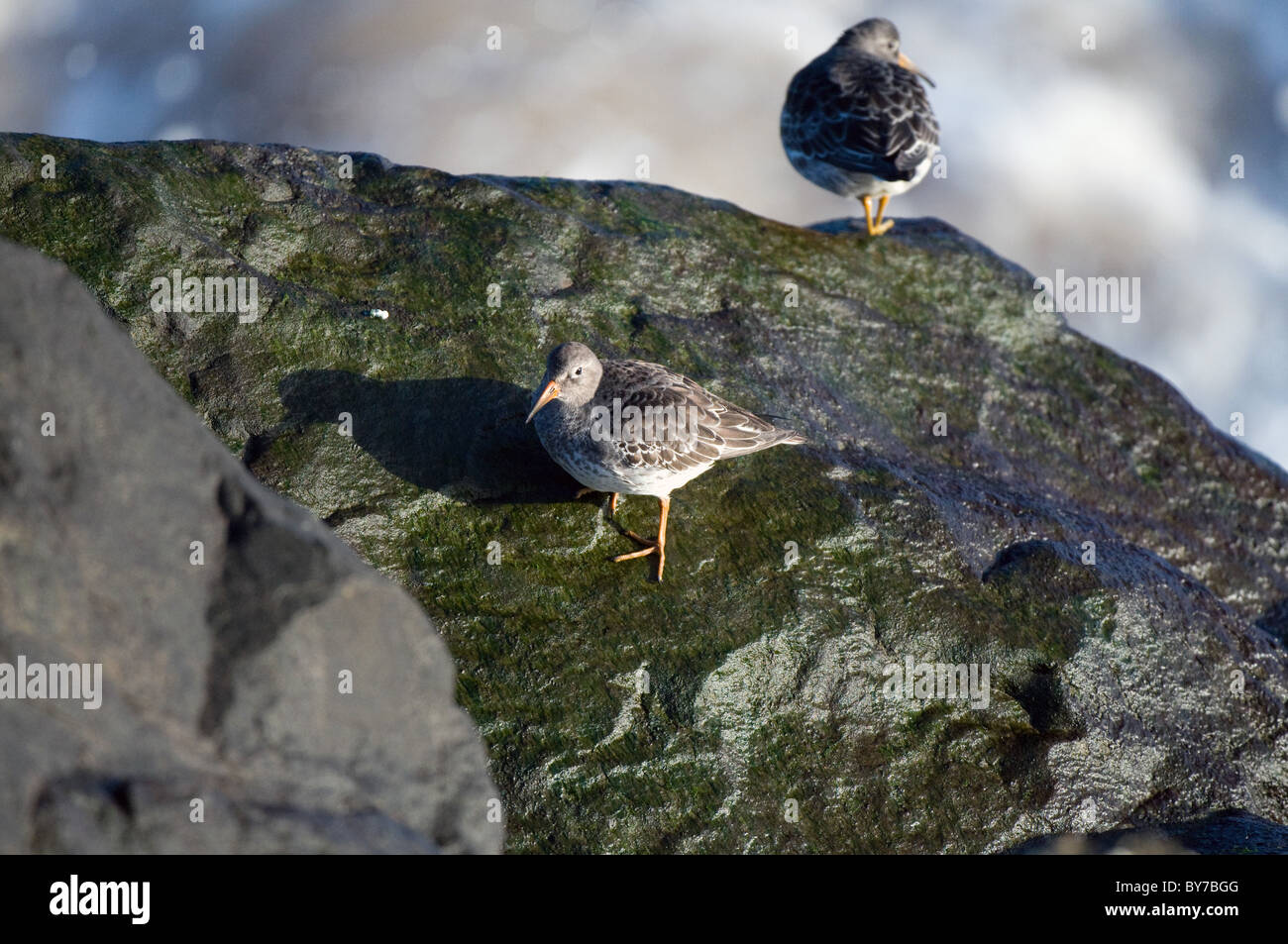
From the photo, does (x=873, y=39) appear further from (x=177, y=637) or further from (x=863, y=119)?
(x=177, y=637)

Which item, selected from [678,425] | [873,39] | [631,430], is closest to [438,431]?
[631,430]

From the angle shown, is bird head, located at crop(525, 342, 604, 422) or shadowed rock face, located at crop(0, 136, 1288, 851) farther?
bird head, located at crop(525, 342, 604, 422)

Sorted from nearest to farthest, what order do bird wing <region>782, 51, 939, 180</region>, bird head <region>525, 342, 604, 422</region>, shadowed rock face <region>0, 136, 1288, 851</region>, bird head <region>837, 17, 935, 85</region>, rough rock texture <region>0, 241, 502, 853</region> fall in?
1. rough rock texture <region>0, 241, 502, 853</region>
2. shadowed rock face <region>0, 136, 1288, 851</region>
3. bird head <region>525, 342, 604, 422</region>
4. bird wing <region>782, 51, 939, 180</region>
5. bird head <region>837, 17, 935, 85</region>

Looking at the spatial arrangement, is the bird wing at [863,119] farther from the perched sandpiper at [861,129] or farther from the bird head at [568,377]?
the bird head at [568,377]

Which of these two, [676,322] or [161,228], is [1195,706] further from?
[161,228]

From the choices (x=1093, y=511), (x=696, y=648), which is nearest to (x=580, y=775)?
(x=696, y=648)

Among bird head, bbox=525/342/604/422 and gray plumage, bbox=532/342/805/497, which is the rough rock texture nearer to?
gray plumage, bbox=532/342/805/497

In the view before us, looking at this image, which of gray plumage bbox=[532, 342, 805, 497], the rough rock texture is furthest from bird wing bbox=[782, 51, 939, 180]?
the rough rock texture
